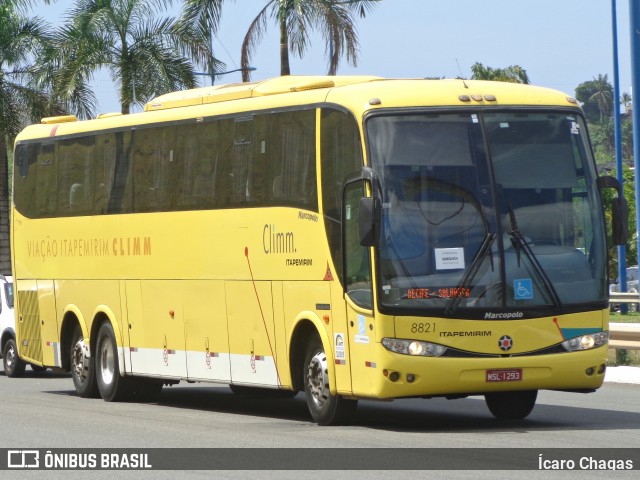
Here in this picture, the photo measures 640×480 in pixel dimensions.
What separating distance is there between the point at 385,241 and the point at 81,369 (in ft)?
27.8

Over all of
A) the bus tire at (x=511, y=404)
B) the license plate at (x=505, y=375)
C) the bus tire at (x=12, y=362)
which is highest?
the license plate at (x=505, y=375)

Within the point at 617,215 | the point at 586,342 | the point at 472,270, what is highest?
the point at 617,215

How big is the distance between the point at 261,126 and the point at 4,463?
20.0ft

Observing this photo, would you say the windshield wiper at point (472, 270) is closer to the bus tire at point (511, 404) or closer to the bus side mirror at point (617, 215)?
the bus side mirror at point (617, 215)

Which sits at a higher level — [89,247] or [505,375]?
[89,247]

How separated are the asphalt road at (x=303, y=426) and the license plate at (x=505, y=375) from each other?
0.51m

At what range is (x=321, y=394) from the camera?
52.9 feet

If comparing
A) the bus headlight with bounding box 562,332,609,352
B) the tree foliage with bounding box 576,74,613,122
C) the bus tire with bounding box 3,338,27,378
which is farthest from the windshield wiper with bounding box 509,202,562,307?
the tree foliage with bounding box 576,74,613,122

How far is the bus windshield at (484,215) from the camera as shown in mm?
15016

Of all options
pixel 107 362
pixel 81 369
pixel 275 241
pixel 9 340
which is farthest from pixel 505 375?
pixel 9 340

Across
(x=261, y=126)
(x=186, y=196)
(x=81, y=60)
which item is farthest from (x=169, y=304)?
(x=81, y=60)

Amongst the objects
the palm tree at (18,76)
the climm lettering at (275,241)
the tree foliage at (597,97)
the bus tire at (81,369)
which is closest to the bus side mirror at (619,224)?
the climm lettering at (275,241)

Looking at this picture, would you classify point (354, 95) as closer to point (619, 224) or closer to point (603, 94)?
point (619, 224)

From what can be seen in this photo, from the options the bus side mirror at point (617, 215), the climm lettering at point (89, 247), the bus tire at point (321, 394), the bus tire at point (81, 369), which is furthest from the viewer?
the bus tire at point (81, 369)
